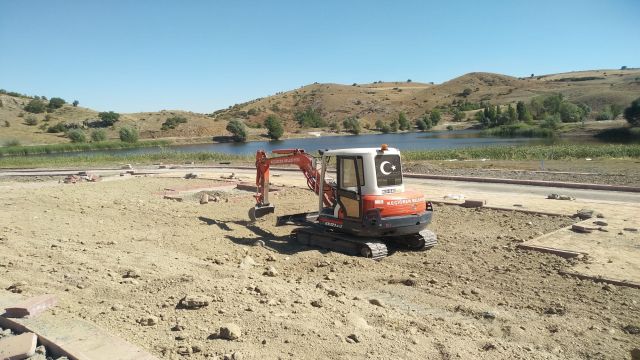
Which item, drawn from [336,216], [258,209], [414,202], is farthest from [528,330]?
[258,209]

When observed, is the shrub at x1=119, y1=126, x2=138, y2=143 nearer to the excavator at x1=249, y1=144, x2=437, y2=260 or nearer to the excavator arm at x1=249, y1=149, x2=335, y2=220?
the excavator arm at x1=249, y1=149, x2=335, y2=220

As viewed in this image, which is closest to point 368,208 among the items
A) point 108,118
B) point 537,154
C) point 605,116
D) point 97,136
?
point 537,154

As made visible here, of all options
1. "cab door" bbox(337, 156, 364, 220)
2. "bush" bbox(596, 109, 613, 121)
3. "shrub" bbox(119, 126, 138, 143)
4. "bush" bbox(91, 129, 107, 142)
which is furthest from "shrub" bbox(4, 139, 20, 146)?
"bush" bbox(596, 109, 613, 121)

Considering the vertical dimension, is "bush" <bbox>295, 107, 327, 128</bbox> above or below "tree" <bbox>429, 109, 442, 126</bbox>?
above

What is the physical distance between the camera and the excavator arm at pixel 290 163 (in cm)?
1095

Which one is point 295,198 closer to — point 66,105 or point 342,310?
point 342,310

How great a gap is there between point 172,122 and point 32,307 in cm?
9951

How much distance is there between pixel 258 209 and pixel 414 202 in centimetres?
459

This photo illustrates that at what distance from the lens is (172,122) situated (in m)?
101

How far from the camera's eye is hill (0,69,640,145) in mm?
93213

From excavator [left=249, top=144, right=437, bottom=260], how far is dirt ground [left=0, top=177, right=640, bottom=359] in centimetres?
40

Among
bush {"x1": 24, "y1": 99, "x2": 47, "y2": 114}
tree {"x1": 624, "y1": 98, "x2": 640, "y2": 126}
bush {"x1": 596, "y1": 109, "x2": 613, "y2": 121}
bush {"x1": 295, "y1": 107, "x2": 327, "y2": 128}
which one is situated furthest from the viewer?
bush {"x1": 295, "y1": 107, "x2": 327, "y2": 128}

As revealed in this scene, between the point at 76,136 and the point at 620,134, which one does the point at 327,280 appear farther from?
the point at 76,136

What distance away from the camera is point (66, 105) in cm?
10856
